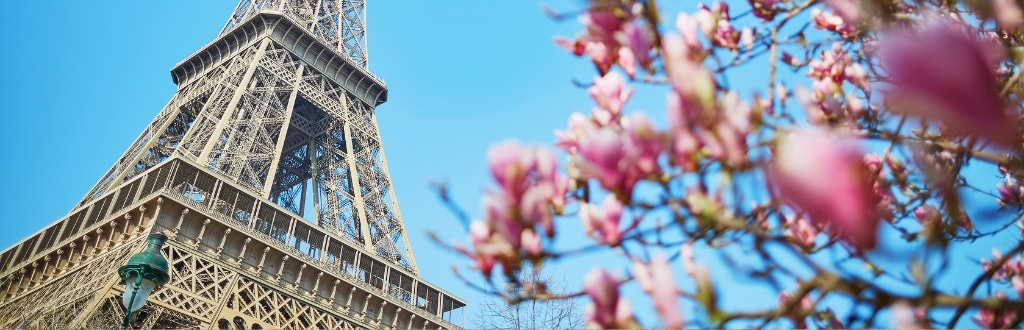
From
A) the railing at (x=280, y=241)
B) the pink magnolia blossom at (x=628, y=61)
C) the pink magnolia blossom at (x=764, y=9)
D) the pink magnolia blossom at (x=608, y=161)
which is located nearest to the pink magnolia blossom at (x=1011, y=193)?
the pink magnolia blossom at (x=764, y=9)

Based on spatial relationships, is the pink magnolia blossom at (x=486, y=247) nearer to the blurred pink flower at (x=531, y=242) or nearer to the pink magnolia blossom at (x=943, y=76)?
the blurred pink flower at (x=531, y=242)

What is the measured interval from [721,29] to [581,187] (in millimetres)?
896

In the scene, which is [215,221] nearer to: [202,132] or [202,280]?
[202,280]

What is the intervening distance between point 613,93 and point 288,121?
83.4 feet

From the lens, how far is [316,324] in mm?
20266

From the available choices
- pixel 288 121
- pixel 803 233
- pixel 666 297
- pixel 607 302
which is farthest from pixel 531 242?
pixel 288 121

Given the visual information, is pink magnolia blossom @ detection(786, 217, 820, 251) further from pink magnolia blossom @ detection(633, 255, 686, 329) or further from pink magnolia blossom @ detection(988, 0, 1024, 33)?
pink magnolia blossom @ detection(633, 255, 686, 329)

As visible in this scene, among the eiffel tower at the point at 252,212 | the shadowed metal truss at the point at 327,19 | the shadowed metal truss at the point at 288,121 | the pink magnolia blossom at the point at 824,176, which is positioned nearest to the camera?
the pink magnolia blossom at the point at 824,176

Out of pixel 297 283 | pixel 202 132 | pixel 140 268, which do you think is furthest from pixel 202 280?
pixel 140 268

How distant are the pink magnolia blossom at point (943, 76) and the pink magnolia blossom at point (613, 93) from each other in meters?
1.28

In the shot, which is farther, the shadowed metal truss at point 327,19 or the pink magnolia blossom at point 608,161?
the shadowed metal truss at point 327,19

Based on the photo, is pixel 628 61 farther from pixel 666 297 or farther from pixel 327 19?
pixel 327 19

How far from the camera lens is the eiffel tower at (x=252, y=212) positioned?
18.1 meters

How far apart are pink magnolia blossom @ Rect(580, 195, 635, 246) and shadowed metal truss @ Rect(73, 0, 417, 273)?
21349 millimetres
